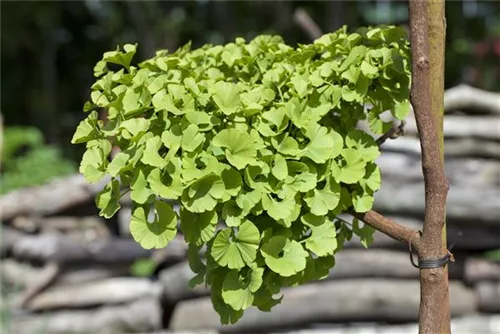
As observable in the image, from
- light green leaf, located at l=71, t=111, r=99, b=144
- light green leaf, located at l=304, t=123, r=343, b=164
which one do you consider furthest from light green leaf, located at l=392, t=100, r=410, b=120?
light green leaf, located at l=71, t=111, r=99, b=144

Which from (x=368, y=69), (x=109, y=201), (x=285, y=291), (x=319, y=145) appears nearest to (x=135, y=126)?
(x=109, y=201)

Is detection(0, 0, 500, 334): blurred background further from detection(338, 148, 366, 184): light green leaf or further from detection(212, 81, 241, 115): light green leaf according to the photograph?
detection(212, 81, 241, 115): light green leaf

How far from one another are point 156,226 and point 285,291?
2567 mm

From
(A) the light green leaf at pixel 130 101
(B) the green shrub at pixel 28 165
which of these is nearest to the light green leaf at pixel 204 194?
(A) the light green leaf at pixel 130 101

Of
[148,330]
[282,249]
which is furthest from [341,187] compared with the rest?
[148,330]

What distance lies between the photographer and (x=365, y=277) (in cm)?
399

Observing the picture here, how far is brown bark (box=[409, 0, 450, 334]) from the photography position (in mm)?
1513

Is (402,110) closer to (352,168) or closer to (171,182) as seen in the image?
(352,168)

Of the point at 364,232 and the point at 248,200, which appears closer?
the point at 248,200

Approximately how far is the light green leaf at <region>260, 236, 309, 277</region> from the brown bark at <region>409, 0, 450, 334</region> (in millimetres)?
260

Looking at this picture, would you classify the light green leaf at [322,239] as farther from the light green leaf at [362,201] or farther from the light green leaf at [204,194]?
the light green leaf at [204,194]

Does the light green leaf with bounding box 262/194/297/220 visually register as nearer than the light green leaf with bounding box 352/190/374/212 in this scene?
Yes

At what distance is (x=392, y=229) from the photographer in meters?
1.67

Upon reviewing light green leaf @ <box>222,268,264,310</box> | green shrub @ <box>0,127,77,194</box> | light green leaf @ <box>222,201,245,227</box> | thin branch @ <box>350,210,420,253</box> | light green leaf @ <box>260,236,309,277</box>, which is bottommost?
light green leaf @ <box>222,268,264,310</box>
